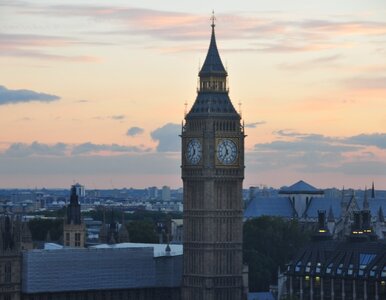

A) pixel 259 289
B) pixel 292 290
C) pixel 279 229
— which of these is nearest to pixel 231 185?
pixel 292 290

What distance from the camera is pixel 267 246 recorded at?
172 m

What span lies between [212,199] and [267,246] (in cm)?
3922

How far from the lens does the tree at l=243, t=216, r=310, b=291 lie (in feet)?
530

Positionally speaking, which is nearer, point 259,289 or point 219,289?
point 219,289

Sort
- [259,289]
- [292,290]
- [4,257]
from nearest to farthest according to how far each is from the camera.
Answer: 1. [4,257]
2. [292,290]
3. [259,289]

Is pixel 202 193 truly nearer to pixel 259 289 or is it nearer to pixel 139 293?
pixel 139 293

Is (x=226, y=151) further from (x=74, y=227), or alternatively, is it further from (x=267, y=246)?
(x=267, y=246)

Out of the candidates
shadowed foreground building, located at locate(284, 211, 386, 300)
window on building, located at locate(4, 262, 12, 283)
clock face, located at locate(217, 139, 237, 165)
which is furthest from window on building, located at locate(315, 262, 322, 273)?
window on building, located at locate(4, 262, 12, 283)

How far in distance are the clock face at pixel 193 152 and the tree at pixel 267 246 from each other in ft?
89.3

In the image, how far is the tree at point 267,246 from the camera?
530ft

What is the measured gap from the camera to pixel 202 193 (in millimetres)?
134375

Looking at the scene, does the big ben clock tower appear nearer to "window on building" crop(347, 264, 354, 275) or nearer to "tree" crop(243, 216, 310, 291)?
"window on building" crop(347, 264, 354, 275)

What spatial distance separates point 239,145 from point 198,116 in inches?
175

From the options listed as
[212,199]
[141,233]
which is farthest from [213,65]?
[141,233]
